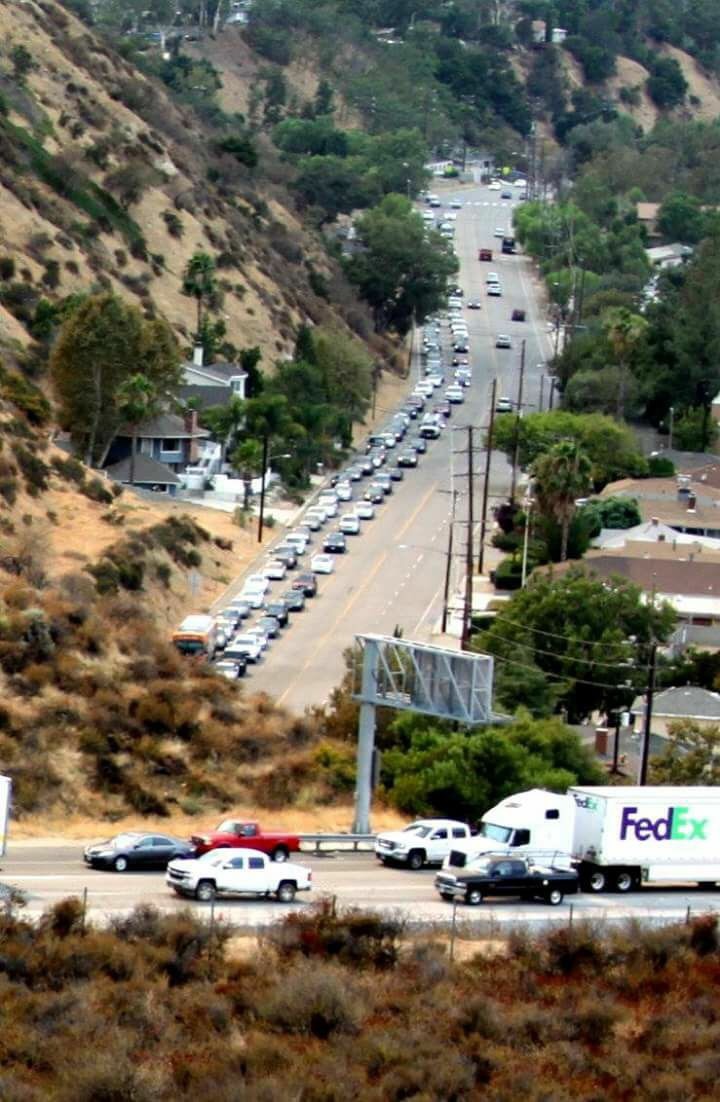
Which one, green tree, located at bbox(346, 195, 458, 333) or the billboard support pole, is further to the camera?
green tree, located at bbox(346, 195, 458, 333)

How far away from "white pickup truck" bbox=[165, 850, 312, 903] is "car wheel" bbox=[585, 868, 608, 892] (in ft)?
17.8

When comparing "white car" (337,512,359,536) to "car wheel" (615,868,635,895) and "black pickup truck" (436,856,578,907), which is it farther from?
"black pickup truck" (436,856,578,907)

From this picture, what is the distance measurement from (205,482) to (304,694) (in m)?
30.0

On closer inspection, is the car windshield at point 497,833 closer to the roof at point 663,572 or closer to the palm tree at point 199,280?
the roof at point 663,572

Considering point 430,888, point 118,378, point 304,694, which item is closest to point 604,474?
point 118,378

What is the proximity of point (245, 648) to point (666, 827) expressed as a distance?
3662 cm

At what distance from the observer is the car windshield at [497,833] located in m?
47.4

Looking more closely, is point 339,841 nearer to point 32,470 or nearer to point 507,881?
point 507,881

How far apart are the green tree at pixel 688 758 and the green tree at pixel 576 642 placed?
4129 millimetres

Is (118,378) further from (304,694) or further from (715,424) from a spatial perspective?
(715,424)

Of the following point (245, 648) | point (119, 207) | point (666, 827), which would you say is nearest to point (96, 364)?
point (245, 648)

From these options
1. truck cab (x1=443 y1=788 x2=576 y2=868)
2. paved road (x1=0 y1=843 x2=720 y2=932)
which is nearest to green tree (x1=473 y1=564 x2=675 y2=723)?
paved road (x1=0 y1=843 x2=720 y2=932)

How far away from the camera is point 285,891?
147 ft

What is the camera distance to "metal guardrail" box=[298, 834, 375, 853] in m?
49.7
